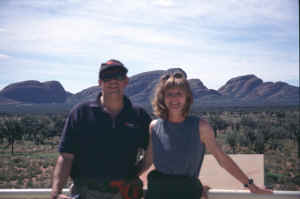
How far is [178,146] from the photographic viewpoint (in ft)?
6.89

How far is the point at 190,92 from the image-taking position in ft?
7.30

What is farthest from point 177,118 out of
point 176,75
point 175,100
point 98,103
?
point 98,103

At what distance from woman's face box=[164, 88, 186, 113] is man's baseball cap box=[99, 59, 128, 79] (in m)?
0.57

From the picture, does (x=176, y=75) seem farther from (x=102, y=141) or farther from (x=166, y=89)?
(x=102, y=141)

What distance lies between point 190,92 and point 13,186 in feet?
40.6

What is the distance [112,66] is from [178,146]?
2.95ft

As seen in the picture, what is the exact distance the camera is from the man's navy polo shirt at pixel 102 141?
238 centimetres

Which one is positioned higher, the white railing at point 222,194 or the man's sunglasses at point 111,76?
the man's sunglasses at point 111,76

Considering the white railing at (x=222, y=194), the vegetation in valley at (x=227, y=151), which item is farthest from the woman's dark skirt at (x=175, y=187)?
the vegetation in valley at (x=227, y=151)

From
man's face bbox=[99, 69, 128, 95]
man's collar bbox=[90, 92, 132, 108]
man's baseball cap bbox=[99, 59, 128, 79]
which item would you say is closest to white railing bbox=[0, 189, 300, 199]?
man's collar bbox=[90, 92, 132, 108]

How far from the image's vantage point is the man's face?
2.54 meters

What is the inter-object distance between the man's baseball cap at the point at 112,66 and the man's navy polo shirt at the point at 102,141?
31cm

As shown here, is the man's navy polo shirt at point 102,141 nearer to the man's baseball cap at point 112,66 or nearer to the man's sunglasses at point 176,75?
the man's baseball cap at point 112,66

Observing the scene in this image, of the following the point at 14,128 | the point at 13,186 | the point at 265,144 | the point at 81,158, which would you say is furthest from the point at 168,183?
the point at 14,128
